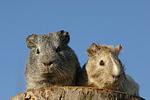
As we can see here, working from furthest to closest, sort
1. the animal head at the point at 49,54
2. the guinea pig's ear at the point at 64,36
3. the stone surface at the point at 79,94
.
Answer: the guinea pig's ear at the point at 64,36 → the animal head at the point at 49,54 → the stone surface at the point at 79,94

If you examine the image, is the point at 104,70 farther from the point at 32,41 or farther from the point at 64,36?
the point at 32,41

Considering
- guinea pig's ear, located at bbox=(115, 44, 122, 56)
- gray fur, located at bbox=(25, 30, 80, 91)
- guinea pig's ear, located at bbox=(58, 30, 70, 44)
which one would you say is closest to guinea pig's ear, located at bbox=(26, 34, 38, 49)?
gray fur, located at bbox=(25, 30, 80, 91)

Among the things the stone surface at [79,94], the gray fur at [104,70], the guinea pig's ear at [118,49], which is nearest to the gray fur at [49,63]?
the gray fur at [104,70]

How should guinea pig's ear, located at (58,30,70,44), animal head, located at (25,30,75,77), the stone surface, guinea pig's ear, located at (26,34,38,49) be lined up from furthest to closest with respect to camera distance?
guinea pig's ear, located at (58,30,70,44) < guinea pig's ear, located at (26,34,38,49) < animal head, located at (25,30,75,77) < the stone surface

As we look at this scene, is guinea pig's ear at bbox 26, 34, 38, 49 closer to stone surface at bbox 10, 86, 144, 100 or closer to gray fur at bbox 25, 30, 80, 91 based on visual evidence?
gray fur at bbox 25, 30, 80, 91

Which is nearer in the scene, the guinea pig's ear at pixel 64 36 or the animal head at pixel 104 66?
the animal head at pixel 104 66

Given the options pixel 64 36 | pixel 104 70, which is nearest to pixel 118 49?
pixel 104 70

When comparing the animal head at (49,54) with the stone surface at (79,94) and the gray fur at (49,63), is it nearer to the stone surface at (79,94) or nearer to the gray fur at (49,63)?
the gray fur at (49,63)

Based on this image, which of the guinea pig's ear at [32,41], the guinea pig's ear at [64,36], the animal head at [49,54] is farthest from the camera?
the guinea pig's ear at [64,36]

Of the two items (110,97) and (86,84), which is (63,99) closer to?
(110,97)
